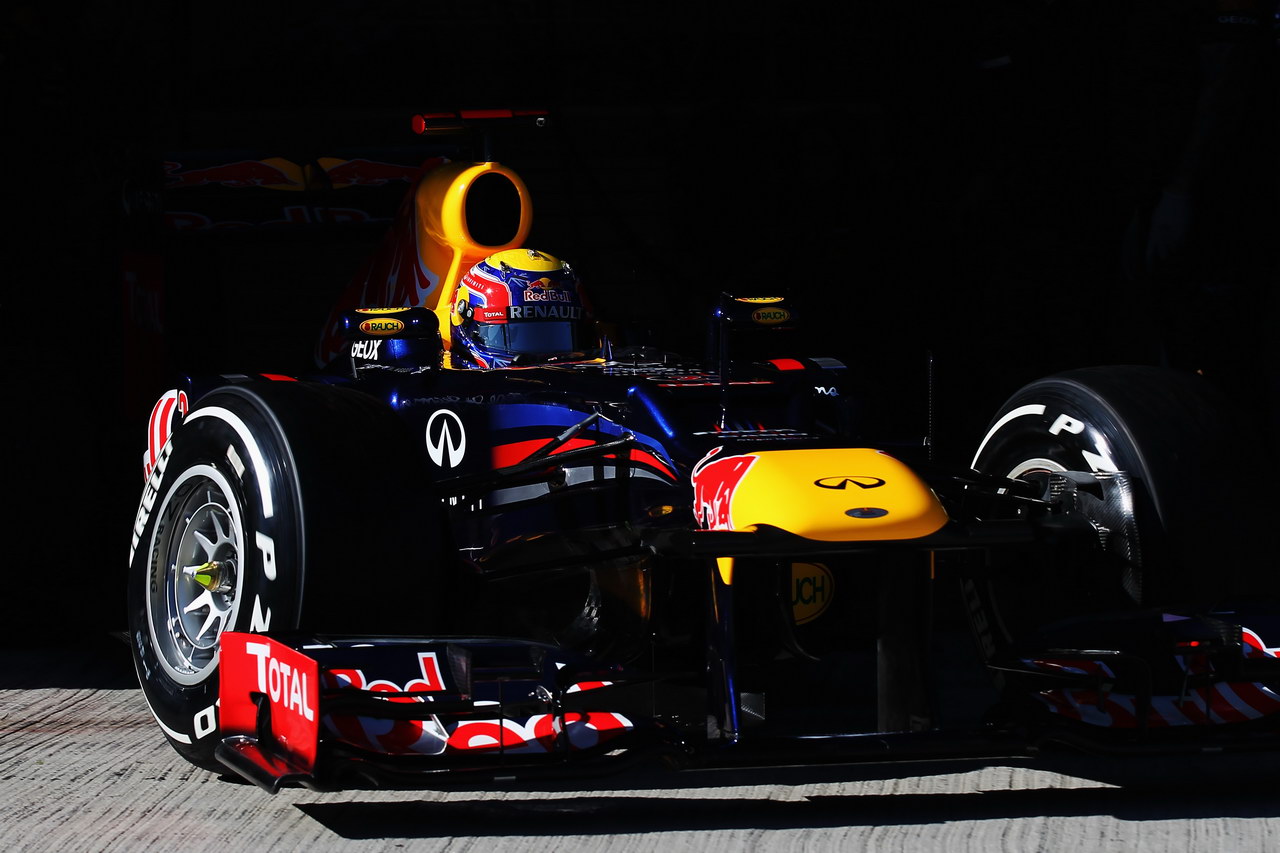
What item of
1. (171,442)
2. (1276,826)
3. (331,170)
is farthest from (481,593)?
(331,170)

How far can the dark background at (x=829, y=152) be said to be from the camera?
8.53 meters

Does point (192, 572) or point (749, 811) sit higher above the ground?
point (192, 572)

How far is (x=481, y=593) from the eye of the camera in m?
4.47

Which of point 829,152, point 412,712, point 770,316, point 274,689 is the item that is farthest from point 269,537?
point 829,152

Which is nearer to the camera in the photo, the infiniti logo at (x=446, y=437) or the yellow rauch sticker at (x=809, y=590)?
the yellow rauch sticker at (x=809, y=590)

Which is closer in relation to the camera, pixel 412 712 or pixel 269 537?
pixel 412 712

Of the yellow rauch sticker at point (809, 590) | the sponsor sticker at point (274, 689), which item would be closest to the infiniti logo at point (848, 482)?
the yellow rauch sticker at point (809, 590)

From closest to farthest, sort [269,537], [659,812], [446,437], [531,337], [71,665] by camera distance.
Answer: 1. [659,812]
2. [269,537]
3. [446,437]
4. [71,665]
5. [531,337]

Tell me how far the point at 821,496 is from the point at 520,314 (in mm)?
2211

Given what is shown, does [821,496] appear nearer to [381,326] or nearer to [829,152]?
[381,326]

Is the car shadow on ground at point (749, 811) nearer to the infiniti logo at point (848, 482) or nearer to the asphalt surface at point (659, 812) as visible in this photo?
the asphalt surface at point (659, 812)

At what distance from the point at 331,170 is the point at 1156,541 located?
4375mm

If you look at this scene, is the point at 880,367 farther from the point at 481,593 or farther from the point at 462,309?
the point at 481,593

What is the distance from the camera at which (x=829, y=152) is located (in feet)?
32.4
